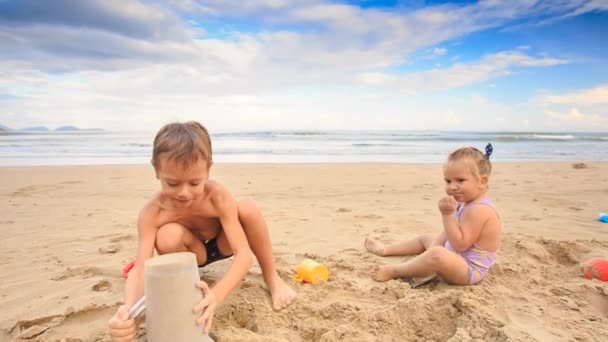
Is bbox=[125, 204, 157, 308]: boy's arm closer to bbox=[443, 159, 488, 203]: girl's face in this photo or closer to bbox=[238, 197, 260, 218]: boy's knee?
bbox=[238, 197, 260, 218]: boy's knee

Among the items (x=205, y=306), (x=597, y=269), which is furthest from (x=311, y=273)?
(x=597, y=269)

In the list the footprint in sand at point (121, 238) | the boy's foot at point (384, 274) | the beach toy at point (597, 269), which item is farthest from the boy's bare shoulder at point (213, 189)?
the beach toy at point (597, 269)

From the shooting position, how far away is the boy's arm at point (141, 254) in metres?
2.06

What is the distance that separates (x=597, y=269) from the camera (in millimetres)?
2850

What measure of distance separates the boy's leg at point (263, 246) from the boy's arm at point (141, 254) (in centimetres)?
52

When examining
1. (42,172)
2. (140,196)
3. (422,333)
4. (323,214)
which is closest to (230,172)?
(140,196)

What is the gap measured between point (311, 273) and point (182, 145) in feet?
4.41

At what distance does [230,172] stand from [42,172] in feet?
13.0

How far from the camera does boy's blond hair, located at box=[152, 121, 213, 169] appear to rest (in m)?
1.99

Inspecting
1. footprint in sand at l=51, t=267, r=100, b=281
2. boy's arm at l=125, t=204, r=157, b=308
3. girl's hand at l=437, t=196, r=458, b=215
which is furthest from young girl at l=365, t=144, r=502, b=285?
footprint in sand at l=51, t=267, r=100, b=281

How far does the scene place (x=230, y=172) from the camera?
9.26m

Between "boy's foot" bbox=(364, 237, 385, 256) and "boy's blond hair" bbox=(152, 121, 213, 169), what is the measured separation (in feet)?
6.45

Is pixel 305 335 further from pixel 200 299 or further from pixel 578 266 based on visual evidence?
pixel 578 266

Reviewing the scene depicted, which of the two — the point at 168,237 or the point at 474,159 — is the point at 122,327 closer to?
the point at 168,237
